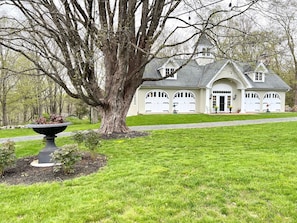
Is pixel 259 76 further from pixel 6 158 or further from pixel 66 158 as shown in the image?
pixel 6 158

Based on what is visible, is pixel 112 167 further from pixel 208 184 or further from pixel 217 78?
pixel 217 78

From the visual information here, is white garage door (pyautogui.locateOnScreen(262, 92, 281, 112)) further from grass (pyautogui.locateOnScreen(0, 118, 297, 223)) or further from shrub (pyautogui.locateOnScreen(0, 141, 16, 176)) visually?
shrub (pyautogui.locateOnScreen(0, 141, 16, 176))

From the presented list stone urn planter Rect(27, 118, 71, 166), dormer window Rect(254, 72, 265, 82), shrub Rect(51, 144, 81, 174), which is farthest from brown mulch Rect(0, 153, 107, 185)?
dormer window Rect(254, 72, 265, 82)

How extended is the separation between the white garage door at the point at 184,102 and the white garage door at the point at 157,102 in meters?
0.93

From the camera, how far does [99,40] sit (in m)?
8.98

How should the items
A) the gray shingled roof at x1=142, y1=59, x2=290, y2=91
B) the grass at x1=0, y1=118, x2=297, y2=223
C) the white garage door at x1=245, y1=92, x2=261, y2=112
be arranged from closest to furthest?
the grass at x1=0, y1=118, x2=297, y2=223 < the gray shingled roof at x1=142, y1=59, x2=290, y2=91 < the white garage door at x1=245, y1=92, x2=261, y2=112

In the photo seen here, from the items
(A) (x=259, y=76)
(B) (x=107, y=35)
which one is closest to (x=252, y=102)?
(A) (x=259, y=76)

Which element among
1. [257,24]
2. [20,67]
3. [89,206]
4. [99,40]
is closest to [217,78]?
[257,24]

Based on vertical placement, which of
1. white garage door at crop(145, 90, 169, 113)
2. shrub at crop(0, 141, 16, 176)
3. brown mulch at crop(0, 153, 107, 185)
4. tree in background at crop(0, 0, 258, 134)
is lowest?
brown mulch at crop(0, 153, 107, 185)

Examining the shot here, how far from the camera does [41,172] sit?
5.39 metres

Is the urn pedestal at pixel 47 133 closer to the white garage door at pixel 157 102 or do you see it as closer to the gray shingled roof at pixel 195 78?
the gray shingled roof at pixel 195 78

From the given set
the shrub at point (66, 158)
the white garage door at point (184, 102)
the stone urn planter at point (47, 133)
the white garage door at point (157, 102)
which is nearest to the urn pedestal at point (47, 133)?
the stone urn planter at point (47, 133)

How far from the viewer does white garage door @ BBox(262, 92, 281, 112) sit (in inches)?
1034

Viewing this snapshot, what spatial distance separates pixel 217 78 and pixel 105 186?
814 inches
